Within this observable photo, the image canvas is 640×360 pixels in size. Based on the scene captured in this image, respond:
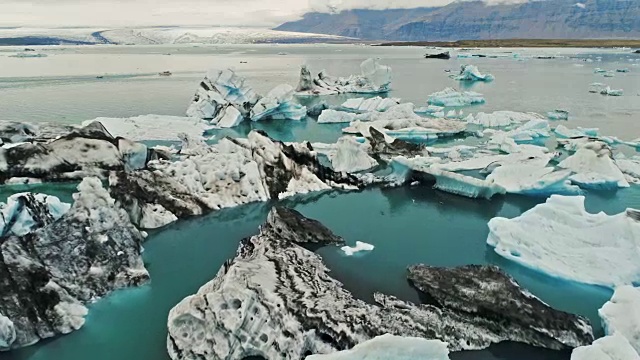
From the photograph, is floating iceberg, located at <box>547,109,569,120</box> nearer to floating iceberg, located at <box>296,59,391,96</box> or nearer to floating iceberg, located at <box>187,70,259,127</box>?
floating iceberg, located at <box>296,59,391,96</box>

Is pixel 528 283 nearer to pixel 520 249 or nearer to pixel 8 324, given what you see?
pixel 520 249

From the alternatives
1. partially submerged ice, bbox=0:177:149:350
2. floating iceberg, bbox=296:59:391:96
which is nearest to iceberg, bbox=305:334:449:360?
partially submerged ice, bbox=0:177:149:350

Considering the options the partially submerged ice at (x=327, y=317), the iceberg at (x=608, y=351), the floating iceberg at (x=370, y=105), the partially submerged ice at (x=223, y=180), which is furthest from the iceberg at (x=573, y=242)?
the floating iceberg at (x=370, y=105)

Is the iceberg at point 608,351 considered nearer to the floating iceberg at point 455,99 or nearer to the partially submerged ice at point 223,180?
the partially submerged ice at point 223,180

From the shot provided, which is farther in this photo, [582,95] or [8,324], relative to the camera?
[582,95]

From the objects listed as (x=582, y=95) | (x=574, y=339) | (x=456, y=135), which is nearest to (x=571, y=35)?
(x=582, y=95)

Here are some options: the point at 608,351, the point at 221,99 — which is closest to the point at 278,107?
the point at 221,99
